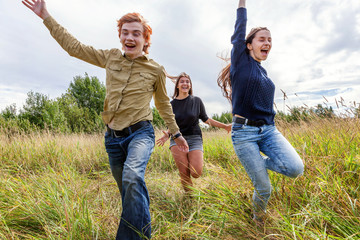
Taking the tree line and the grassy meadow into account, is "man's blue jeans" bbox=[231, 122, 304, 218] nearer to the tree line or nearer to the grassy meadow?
the grassy meadow

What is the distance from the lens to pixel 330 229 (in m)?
2.03

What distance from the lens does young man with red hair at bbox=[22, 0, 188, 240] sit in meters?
1.95

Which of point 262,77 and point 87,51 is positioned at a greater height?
point 87,51

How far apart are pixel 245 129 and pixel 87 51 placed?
1941 millimetres

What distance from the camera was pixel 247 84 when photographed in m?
2.32

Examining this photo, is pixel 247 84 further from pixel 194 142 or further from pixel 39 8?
pixel 39 8

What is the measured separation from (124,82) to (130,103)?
10.3 inches

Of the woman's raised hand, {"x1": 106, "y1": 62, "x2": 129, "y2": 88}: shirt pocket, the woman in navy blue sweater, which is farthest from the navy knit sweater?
the woman's raised hand

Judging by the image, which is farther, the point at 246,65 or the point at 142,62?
the point at 142,62

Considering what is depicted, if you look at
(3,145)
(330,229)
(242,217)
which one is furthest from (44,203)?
(3,145)

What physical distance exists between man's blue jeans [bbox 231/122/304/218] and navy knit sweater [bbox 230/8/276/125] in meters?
0.15

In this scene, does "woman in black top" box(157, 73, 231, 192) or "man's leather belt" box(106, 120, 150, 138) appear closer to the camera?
"man's leather belt" box(106, 120, 150, 138)

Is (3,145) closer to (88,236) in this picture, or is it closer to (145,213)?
(88,236)

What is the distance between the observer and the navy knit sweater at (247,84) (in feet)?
7.55
